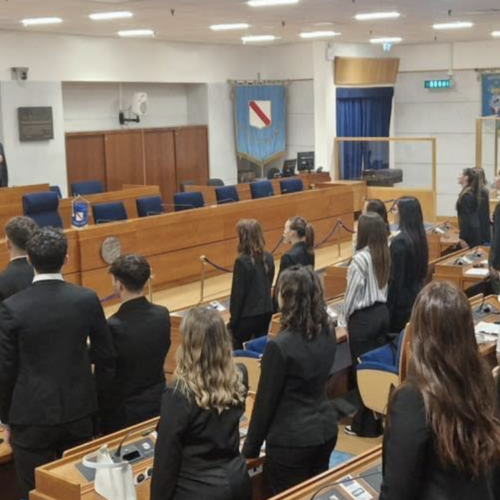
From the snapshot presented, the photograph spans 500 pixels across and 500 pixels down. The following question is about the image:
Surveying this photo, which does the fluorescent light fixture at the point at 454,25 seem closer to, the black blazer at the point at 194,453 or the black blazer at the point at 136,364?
the black blazer at the point at 136,364

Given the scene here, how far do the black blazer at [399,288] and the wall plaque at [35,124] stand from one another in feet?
28.7

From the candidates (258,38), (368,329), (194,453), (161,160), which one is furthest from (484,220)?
(161,160)

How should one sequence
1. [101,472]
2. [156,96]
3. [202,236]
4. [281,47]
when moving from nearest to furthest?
[101,472]
[202,236]
[156,96]
[281,47]

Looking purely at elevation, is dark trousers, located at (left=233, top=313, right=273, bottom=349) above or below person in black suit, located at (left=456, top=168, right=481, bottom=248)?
below

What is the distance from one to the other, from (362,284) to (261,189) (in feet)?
25.4

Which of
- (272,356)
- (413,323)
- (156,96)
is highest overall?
(156,96)

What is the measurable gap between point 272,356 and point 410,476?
4.15 ft

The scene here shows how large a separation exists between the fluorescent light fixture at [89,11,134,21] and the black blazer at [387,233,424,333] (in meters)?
6.49

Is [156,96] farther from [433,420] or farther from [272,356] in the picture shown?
[433,420]

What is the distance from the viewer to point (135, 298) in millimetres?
3865

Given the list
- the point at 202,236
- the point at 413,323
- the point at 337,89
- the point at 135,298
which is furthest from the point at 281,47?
the point at 413,323

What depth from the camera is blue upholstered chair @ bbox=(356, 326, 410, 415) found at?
5137mm

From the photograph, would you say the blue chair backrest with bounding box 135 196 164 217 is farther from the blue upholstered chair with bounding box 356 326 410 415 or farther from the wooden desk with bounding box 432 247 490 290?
the blue upholstered chair with bounding box 356 326 410 415

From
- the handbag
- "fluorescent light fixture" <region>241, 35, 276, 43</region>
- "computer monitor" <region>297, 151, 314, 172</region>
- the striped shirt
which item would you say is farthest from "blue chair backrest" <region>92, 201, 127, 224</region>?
the handbag
